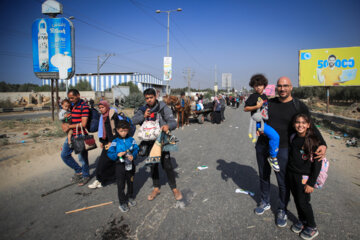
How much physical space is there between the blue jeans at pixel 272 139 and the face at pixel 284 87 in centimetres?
44

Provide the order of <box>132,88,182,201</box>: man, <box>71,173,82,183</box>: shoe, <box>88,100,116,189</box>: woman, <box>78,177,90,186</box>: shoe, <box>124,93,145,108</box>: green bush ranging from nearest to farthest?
<box>132,88,182,201</box>: man, <box>88,100,116,189</box>: woman, <box>78,177,90,186</box>: shoe, <box>71,173,82,183</box>: shoe, <box>124,93,145,108</box>: green bush

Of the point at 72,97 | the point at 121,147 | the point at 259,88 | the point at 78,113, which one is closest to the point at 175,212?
the point at 121,147

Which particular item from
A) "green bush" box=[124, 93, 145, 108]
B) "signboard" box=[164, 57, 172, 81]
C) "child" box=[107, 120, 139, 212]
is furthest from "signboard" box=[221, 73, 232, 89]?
"child" box=[107, 120, 139, 212]

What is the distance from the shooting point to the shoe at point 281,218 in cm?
260

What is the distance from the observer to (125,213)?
9.80 feet

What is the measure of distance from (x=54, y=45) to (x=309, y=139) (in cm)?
1049

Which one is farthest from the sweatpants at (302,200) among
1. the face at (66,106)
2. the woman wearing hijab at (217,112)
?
the woman wearing hijab at (217,112)

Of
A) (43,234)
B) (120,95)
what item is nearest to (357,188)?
(43,234)

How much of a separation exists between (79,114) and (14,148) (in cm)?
418

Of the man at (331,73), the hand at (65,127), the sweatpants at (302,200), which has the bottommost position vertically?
the sweatpants at (302,200)

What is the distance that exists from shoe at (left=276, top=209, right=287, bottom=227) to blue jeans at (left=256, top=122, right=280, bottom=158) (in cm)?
79

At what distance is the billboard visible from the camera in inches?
558

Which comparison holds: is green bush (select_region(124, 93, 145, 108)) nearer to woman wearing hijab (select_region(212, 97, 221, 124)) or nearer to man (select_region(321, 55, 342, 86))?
woman wearing hijab (select_region(212, 97, 221, 124))

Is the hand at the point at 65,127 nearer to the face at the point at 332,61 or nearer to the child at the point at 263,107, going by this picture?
the child at the point at 263,107
